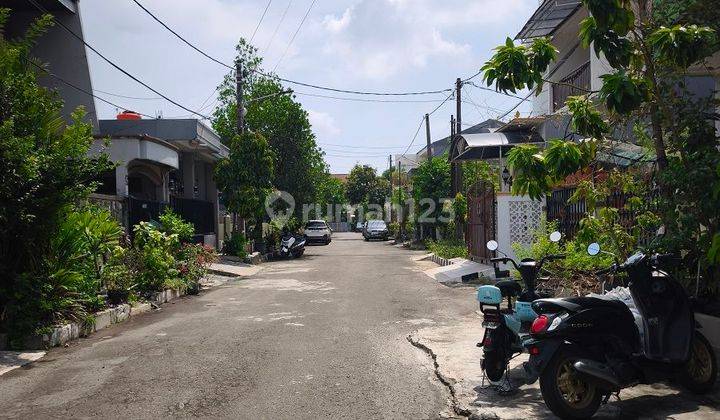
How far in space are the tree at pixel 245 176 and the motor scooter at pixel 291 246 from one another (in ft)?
8.13

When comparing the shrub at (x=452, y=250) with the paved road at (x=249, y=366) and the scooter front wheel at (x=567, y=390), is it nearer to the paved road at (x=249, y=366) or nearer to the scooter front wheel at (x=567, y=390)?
the paved road at (x=249, y=366)

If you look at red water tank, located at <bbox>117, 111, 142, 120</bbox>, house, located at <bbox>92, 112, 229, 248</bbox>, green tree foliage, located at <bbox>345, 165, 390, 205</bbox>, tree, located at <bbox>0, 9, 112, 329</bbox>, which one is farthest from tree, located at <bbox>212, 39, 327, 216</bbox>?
green tree foliage, located at <bbox>345, 165, 390, 205</bbox>

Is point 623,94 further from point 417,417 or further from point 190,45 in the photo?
point 190,45

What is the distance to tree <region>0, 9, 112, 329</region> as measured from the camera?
7.54m

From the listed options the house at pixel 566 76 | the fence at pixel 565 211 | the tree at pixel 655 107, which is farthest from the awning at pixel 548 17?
the tree at pixel 655 107

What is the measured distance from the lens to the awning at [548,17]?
14.5 m

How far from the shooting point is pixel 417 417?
5.00 m

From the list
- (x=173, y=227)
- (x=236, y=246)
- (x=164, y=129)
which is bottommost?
(x=236, y=246)

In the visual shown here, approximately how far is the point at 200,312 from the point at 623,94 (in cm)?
796

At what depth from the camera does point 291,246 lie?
2625cm

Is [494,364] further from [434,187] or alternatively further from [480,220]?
[434,187]

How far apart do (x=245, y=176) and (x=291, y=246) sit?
425 cm

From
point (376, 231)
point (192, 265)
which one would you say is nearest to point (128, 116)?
point (192, 265)

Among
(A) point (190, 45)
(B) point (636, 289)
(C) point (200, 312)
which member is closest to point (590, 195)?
(B) point (636, 289)
